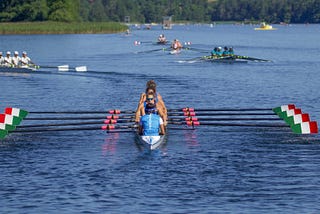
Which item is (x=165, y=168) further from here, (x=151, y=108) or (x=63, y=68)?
(x=63, y=68)

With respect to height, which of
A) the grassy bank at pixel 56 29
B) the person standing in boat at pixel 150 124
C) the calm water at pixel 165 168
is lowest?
the grassy bank at pixel 56 29

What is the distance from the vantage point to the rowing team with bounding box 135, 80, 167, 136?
25391 mm

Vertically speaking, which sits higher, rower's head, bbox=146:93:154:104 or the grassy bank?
rower's head, bbox=146:93:154:104

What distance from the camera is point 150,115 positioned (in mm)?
25438

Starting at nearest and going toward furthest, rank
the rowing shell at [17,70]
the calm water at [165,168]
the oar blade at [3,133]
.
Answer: the calm water at [165,168]
the oar blade at [3,133]
the rowing shell at [17,70]

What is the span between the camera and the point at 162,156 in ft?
82.7

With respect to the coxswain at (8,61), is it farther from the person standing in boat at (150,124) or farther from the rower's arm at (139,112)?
the person standing in boat at (150,124)

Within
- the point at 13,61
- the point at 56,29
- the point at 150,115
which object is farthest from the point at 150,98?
the point at 56,29

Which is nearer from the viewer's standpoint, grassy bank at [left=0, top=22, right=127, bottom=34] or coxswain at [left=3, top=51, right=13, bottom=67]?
coxswain at [left=3, top=51, right=13, bottom=67]

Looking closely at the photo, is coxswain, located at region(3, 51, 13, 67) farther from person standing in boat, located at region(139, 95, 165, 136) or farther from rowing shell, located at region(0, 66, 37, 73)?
person standing in boat, located at region(139, 95, 165, 136)

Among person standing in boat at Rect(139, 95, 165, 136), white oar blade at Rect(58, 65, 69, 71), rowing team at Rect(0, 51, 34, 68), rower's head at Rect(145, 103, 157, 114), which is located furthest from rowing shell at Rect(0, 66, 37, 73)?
person standing in boat at Rect(139, 95, 165, 136)

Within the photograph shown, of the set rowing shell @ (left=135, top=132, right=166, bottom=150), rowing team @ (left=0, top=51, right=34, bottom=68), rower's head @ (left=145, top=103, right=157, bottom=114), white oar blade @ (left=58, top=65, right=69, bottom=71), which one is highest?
rower's head @ (left=145, top=103, right=157, bottom=114)

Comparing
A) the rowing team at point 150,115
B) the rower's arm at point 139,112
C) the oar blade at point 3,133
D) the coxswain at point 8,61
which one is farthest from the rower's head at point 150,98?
the coxswain at point 8,61

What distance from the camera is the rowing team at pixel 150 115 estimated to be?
83.3 ft
